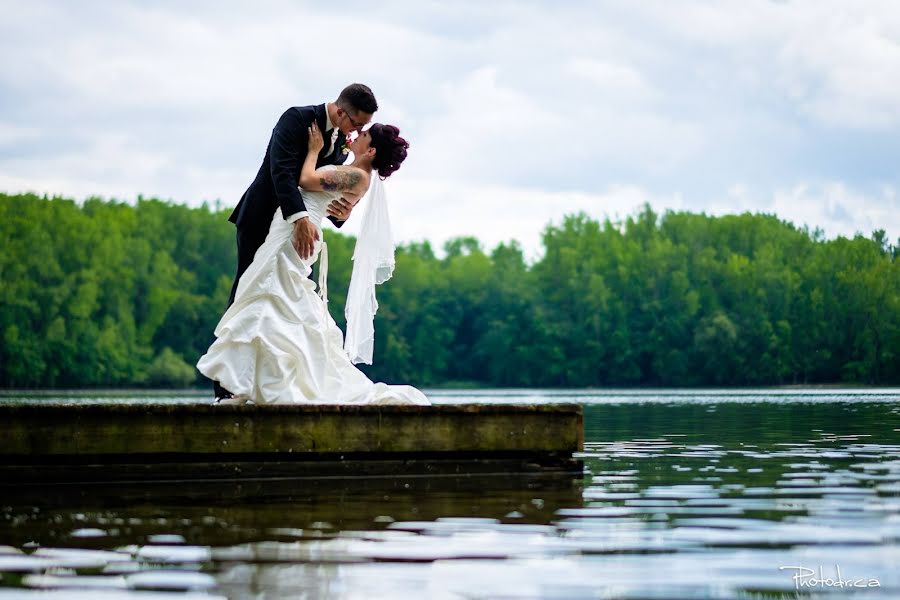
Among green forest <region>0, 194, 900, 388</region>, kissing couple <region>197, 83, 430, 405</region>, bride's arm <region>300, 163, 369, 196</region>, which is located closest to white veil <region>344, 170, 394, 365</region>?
kissing couple <region>197, 83, 430, 405</region>

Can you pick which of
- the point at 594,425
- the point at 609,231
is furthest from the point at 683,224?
the point at 594,425

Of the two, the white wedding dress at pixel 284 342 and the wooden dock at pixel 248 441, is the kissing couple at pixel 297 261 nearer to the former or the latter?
the white wedding dress at pixel 284 342

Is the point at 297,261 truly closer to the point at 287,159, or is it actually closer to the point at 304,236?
the point at 304,236

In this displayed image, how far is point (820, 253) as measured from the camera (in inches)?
4122

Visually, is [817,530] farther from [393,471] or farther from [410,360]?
[410,360]

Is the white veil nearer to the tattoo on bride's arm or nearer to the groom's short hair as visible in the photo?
the tattoo on bride's arm

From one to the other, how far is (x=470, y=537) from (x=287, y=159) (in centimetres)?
394

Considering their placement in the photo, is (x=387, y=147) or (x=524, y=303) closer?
(x=387, y=147)

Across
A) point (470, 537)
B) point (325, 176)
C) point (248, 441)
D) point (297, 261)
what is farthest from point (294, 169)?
point (470, 537)

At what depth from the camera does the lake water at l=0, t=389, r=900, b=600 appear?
4.82m

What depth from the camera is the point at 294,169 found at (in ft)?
30.3

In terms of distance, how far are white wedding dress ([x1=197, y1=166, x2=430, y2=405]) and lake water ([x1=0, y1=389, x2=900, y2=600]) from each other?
2.38ft

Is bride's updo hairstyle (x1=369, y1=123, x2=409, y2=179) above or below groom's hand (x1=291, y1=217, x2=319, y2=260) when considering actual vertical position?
above

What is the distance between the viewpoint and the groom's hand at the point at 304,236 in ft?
29.9
